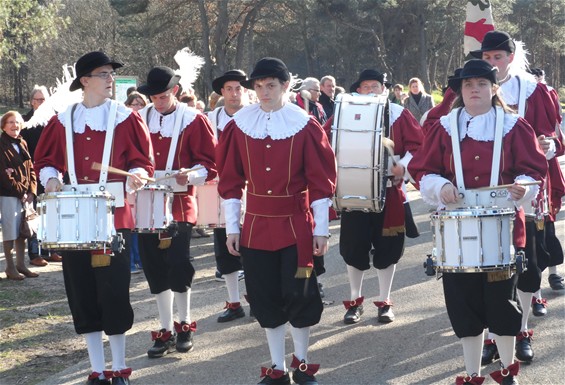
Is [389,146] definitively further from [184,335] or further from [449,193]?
[184,335]

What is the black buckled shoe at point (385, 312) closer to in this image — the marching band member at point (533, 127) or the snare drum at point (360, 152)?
the snare drum at point (360, 152)

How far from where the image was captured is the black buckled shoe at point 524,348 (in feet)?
20.8

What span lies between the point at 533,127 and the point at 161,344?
3.30 m

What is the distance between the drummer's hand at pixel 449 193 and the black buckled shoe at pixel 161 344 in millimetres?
2743

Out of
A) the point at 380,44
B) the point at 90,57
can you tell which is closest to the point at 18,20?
the point at 90,57

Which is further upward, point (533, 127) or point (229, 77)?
point (229, 77)

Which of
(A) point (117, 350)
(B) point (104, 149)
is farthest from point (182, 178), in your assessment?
(A) point (117, 350)

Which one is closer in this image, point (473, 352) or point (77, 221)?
point (473, 352)

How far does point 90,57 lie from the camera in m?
6.25

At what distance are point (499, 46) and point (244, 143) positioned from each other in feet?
6.69

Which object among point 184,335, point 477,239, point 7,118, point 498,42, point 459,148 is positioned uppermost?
point 498,42

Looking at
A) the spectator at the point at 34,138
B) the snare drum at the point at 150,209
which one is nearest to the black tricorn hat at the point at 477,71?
the snare drum at the point at 150,209

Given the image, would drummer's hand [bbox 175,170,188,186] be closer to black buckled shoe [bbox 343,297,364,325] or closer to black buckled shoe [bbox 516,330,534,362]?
black buckled shoe [bbox 343,297,364,325]

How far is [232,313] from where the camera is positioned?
8188 millimetres
